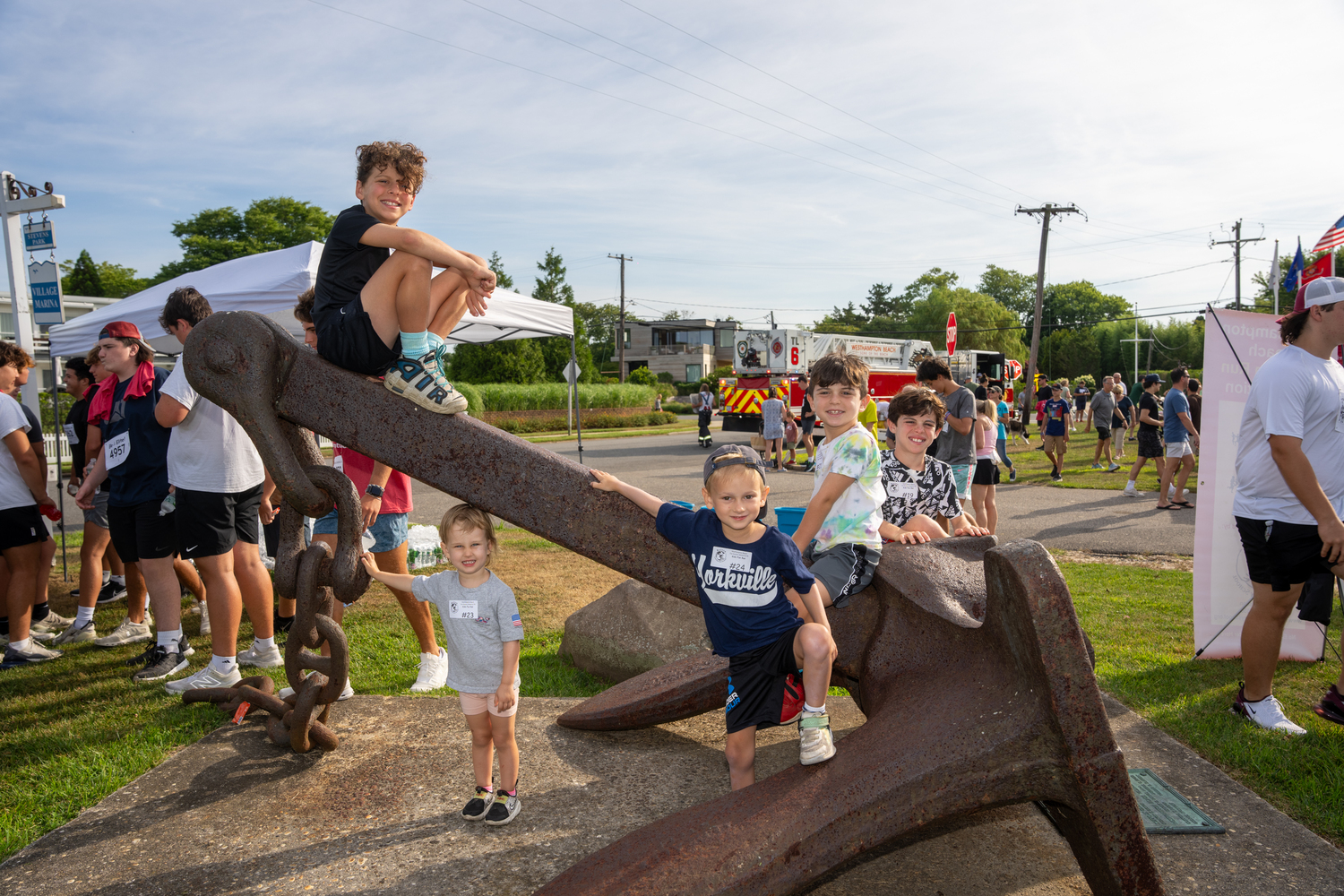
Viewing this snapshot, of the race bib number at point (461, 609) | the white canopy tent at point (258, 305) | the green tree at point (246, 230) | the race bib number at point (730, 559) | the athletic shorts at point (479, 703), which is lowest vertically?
the athletic shorts at point (479, 703)

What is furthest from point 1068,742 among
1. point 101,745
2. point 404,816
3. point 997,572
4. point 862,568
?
point 101,745

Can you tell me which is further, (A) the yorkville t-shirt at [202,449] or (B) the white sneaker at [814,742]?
(A) the yorkville t-shirt at [202,449]

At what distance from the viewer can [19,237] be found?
6453 mm

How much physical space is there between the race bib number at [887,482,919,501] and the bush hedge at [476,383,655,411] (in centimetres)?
2290

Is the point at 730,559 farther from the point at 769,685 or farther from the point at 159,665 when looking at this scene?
the point at 159,665

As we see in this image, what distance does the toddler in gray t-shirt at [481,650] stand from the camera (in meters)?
2.47

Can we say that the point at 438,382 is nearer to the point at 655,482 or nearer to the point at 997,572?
the point at 997,572

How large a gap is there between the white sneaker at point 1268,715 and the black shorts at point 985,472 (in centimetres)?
377

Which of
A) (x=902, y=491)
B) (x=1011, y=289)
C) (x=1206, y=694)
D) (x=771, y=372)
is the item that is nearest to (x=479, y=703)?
(x=902, y=491)

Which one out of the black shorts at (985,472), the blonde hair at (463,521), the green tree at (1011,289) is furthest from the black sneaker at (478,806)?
the green tree at (1011,289)

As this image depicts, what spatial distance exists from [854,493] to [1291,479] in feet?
5.97

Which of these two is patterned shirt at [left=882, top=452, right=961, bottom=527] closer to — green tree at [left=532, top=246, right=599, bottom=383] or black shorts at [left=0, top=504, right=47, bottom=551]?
black shorts at [left=0, top=504, right=47, bottom=551]

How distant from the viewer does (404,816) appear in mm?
2498

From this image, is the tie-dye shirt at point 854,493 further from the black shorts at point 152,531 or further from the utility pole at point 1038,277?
the utility pole at point 1038,277
